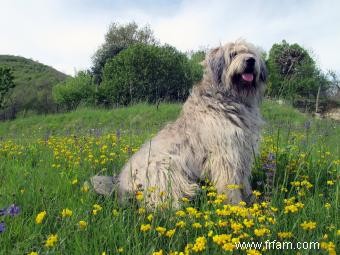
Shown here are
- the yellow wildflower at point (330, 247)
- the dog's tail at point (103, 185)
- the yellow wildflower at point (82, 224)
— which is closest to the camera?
the yellow wildflower at point (330, 247)

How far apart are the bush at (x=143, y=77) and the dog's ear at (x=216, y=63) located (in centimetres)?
1691

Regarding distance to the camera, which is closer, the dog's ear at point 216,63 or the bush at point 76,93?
the dog's ear at point 216,63

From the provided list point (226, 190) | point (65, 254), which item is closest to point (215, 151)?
point (226, 190)

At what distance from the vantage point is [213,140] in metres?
4.46

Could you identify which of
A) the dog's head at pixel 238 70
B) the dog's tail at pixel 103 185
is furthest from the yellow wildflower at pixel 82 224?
the dog's head at pixel 238 70

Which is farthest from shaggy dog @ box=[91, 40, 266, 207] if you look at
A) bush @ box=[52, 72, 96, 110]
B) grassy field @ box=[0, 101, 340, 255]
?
bush @ box=[52, 72, 96, 110]

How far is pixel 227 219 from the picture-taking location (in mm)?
3180

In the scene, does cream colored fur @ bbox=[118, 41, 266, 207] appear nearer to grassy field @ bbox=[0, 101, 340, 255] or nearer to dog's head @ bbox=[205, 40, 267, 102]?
dog's head @ bbox=[205, 40, 267, 102]

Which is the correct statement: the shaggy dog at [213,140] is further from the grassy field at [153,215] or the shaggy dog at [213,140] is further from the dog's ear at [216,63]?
the grassy field at [153,215]

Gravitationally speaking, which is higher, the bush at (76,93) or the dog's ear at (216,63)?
the dog's ear at (216,63)

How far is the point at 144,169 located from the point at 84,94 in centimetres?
2517

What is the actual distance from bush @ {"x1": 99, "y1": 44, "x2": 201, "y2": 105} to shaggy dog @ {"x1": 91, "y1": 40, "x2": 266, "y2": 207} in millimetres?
17113

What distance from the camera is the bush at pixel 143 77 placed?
2286cm

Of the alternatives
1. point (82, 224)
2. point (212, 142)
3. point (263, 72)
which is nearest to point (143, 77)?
point (263, 72)
